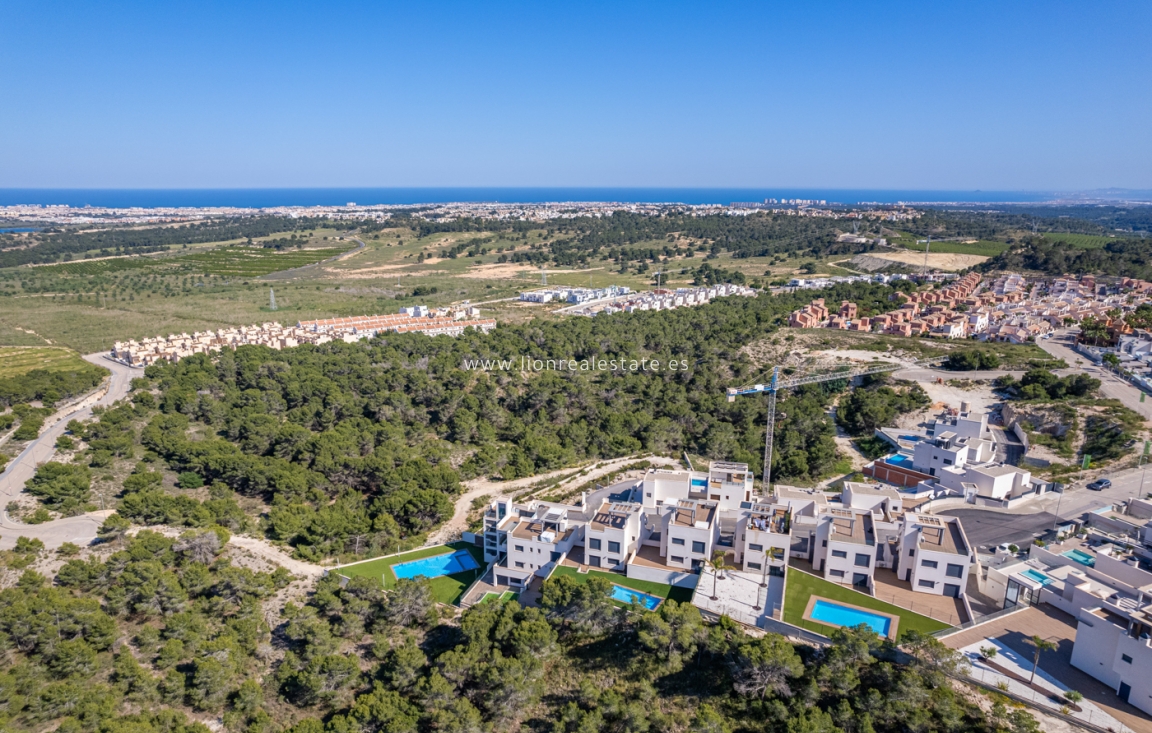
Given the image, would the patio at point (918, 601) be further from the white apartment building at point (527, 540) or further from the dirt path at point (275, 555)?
the dirt path at point (275, 555)

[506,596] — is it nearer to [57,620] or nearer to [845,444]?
[57,620]

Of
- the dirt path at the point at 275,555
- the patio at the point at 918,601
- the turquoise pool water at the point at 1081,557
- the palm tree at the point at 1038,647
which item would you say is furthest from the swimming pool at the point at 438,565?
the turquoise pool water at the point at 1081,557

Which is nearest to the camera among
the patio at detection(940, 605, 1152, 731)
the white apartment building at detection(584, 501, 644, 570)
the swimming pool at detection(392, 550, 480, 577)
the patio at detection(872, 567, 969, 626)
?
the patio at detection(940, 605, 1152, 731)

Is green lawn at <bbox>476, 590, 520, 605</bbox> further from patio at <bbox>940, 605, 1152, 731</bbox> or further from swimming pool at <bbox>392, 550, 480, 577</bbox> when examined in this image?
patio at <bbox>940, 605, 1152, 731</bbox>

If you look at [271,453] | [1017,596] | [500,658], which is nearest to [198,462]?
[271,453]

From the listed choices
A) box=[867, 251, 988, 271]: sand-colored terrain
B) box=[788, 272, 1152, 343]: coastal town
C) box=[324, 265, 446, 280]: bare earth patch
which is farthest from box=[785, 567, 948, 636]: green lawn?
box=[867, 251, 988, 271]: sand-colored terrain

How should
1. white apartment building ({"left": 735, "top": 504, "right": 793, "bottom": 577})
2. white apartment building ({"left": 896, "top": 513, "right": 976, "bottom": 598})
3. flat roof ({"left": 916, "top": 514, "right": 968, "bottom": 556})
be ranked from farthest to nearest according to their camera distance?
white apartment building ({"left": 735, "top": 504, "right": 793, "bottom": 577}), flat roof ({"left": 916, "top": 514, "right": 968, "bottom": 556}), white apartment building ({"left": 896, "top": 513, "right": 976, "bottom": 598})

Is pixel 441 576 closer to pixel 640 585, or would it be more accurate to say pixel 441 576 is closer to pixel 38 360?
pixel 640 585

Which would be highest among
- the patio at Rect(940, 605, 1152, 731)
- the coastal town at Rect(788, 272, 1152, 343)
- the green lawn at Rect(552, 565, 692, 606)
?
the coastal town at Rect(788, 272, 1152, 343)
